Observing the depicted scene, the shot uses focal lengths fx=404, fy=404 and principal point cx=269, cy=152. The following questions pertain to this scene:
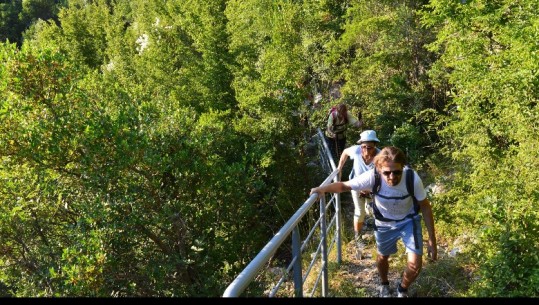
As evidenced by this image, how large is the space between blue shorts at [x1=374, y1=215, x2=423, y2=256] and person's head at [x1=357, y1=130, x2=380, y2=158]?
53.1 inches

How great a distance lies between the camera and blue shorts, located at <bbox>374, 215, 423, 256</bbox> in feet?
12.0

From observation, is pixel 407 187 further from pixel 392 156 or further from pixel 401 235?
pixel 401 235

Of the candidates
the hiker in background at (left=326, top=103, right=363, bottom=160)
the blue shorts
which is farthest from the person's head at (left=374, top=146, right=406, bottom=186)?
the hiker in background at (left=326, top=103, right=363, bottom=160)

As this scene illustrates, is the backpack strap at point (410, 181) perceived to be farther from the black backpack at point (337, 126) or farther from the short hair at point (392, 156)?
the black backpack at point (337, 126)

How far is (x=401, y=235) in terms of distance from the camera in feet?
12.5

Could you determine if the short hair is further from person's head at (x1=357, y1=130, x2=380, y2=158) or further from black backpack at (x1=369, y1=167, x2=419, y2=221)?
person's head at (x1=357, y1=130, x2=380, y2=158)

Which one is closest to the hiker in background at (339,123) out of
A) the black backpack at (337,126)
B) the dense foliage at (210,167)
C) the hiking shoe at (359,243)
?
the black backpack at (337,126)

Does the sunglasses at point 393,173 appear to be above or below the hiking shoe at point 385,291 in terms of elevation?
above

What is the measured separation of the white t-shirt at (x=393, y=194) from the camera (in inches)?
142

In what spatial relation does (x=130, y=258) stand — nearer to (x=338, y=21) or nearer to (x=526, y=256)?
(x=526, y=256)

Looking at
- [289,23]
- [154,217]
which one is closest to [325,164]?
[154,217]

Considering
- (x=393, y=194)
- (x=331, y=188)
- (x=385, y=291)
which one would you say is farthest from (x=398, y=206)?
(x=385, y=291)

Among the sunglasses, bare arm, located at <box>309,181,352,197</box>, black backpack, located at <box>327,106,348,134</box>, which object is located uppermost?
the sunglasses

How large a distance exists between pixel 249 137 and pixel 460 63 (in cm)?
582
